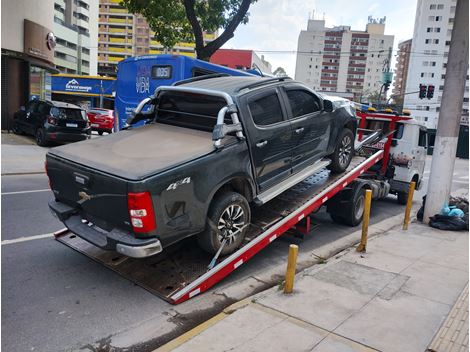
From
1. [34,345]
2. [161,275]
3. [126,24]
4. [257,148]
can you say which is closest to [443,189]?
[257,148]

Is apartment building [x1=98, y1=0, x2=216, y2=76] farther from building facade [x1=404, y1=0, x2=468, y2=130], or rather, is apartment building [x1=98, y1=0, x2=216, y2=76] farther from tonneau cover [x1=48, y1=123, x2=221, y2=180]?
tonneau cover [x1=48, y1=123, x2=221, y2=180]

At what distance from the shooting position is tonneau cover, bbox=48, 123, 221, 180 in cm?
397

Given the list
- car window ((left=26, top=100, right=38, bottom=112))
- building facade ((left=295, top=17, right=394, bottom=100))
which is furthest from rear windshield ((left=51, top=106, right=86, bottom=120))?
building facade ((left=295, top=17, right=394, bottom=100))

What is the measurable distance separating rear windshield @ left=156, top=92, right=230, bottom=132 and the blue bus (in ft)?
15.9

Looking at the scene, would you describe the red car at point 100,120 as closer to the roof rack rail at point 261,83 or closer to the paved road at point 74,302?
the paved road at point 74,302

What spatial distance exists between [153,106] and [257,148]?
68.6 inches

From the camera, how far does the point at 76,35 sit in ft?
277

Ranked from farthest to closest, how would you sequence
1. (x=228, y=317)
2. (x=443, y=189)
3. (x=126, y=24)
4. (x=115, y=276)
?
(x=126, y=24), (x=443, y=189), (x=115, y=276), (x=228, y=317)

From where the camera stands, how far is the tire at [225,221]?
450 centimetres

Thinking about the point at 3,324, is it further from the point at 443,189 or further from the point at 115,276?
the point at 443,189

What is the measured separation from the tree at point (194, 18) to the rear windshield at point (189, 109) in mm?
8502

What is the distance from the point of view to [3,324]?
3662mm

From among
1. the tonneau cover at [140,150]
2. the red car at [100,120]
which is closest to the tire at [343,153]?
the tonneau cover at [140,150]

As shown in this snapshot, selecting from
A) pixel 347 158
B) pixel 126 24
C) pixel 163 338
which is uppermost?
pixel 126 24
